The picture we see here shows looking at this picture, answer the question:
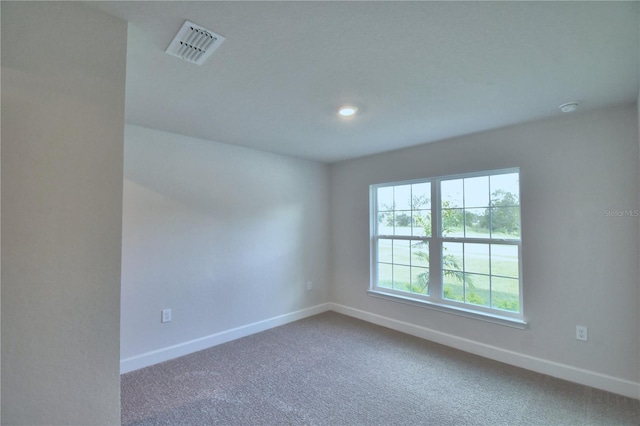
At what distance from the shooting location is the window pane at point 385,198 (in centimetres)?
402

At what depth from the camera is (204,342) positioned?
319 centimetres

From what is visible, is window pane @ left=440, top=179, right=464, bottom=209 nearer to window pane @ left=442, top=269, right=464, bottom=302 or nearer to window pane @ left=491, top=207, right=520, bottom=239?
window pane @ left=491, top=207, right=520, bottom=239

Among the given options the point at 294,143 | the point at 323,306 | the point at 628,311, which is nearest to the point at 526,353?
the point at 628,311

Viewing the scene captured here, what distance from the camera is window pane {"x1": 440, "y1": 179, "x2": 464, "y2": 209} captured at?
11.0 ft

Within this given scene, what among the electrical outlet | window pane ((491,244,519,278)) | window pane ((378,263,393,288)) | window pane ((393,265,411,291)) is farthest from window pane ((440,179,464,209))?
the electrical outlet

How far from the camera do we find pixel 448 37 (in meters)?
1.48

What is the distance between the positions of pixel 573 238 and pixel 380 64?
229 centimetres

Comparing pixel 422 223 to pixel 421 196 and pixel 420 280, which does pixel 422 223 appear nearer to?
pixel 421 196

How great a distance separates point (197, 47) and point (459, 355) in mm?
3457

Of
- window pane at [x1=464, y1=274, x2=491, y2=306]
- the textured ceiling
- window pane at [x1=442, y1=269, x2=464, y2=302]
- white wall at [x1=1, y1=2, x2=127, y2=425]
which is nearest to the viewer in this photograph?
white wall at [x1=1, y1=2, x2=127, y2=425]

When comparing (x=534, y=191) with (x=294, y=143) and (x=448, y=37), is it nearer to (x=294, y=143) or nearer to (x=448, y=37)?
(x=448, y=37)

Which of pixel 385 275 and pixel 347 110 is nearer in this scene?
pixel 347 110

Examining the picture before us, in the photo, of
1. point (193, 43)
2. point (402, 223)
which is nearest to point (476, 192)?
point (402, 223)

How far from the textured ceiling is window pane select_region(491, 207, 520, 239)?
2.82 ft
